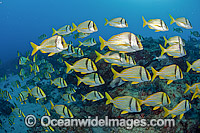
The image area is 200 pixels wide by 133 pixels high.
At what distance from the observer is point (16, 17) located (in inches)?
4985

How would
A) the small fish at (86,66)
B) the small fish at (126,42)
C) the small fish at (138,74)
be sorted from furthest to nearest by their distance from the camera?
1. the small fish at (86,66)
2. the small fish at (138,74)
3. the small fish at (126,42)

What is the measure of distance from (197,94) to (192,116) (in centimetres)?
105

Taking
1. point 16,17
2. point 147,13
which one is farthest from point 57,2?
point 147,13

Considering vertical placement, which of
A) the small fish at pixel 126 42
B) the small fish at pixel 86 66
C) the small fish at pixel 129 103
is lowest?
the small fish at pixel 129 103

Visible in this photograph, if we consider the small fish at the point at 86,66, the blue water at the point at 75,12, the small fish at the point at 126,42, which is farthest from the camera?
the blue water at the point at 75,12

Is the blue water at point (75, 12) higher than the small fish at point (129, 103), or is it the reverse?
the blue water at point (75, 12)

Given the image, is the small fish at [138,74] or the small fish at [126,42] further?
the small fish at [138,74]

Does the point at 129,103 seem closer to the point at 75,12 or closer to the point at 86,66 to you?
the point at 86,66

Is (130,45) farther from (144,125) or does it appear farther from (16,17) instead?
(16,17)

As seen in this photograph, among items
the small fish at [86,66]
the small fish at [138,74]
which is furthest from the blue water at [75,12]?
the small fish at [138,74]

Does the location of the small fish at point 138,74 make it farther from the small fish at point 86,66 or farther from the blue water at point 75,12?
the blue water at point 75,12

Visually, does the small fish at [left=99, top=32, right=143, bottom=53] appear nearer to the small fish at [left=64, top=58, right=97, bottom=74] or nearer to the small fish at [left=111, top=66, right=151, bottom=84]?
the small fish at [left=111, top=66, right=151, bottom=84]

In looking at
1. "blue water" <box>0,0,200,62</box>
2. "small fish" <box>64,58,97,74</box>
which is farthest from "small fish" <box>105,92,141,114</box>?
"blue water" <box>0,0,200,62</box>

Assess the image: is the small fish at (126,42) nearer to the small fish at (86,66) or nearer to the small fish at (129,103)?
the small fish at (86,66)
